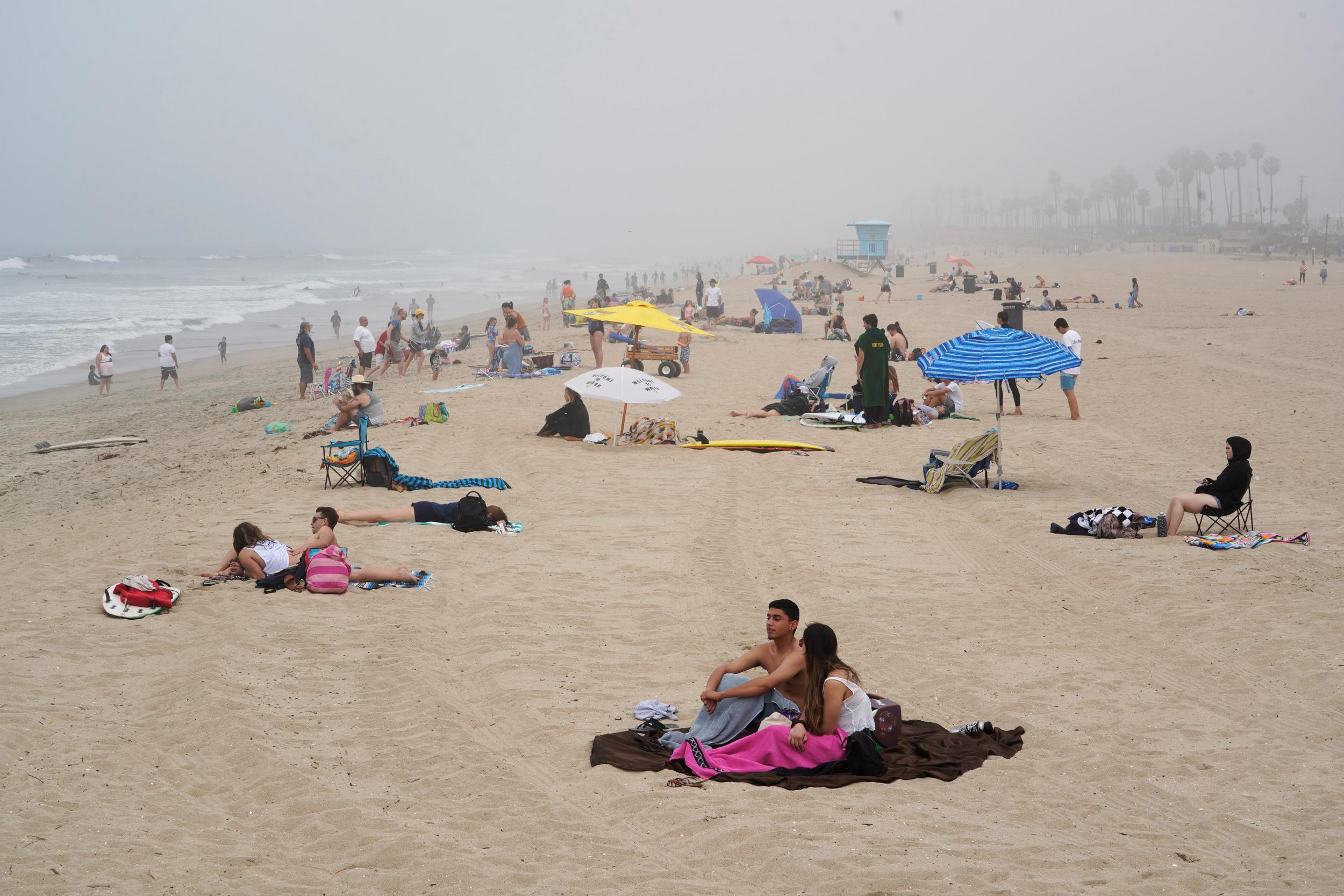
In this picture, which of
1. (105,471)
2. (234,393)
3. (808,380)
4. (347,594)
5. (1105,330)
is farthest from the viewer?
(1105,330)

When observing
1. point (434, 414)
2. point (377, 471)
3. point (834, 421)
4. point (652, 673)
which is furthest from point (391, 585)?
point (834, 421)

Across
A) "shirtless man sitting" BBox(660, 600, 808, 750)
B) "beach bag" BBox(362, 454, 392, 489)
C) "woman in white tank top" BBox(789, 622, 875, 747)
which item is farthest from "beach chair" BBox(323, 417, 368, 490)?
"woman in white tank top" BBox(789, 622, 875, 747)

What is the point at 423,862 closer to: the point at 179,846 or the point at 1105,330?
the point at 179,846

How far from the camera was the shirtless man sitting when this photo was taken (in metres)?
5.44

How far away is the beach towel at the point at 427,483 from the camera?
37.4ft

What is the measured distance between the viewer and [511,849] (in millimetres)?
4562

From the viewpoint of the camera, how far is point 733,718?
5.46m

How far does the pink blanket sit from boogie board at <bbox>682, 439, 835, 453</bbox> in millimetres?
8339

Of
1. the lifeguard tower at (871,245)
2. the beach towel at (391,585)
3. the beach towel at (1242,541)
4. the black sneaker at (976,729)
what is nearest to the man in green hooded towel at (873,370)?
the beach towel at (1242,541)

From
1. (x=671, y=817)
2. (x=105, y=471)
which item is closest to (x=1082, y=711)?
(x=671, y=817)

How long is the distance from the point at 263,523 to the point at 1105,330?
78.6 feet

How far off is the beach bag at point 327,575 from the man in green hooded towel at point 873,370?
7.75 m

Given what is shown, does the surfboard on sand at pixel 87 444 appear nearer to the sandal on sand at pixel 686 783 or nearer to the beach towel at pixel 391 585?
the beach towel at pixel 391 585

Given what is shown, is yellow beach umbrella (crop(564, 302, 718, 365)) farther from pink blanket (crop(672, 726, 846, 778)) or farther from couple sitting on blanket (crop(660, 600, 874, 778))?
pink blanket (crop(672, 726, 846, 778))
